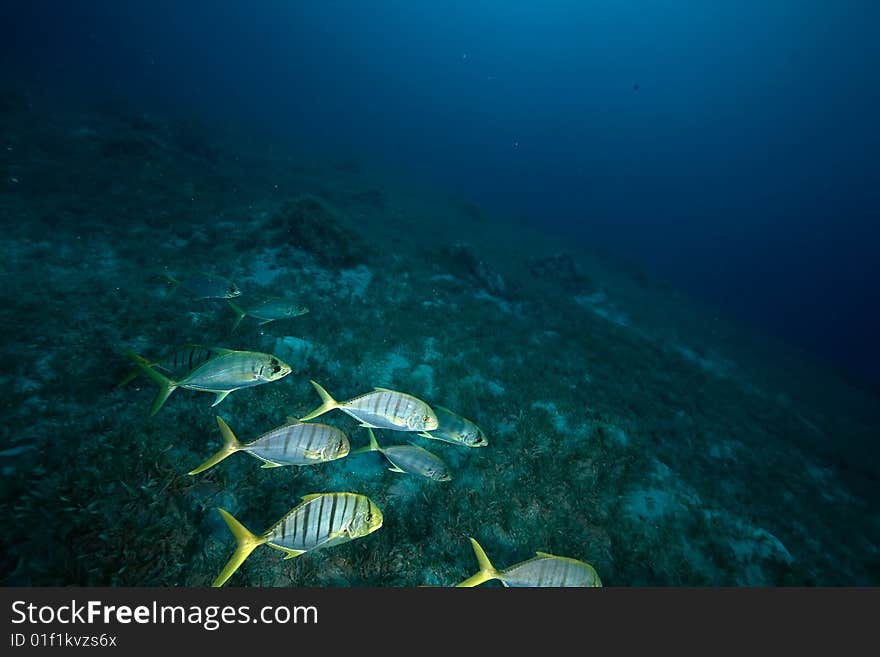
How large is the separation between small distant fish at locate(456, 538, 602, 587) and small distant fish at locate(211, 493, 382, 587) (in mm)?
1129

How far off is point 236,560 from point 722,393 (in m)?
18.0

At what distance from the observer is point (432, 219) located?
28.4m

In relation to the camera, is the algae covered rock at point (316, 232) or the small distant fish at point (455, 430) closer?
the small distant fish at point (455, 430)

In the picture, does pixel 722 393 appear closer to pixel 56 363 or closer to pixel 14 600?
pixel 14 600

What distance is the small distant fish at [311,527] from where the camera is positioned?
2750 millimetres

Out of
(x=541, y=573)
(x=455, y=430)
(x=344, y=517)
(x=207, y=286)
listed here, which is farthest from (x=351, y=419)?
(x=541, y=573)

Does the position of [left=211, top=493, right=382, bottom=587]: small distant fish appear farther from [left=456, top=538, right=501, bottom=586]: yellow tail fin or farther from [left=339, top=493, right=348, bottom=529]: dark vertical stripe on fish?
[left=456, top=538, right=501, bottom=586]: yellow tail fin

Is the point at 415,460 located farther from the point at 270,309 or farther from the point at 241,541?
the point at 270,309

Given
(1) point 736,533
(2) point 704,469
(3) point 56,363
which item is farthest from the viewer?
(2) point 704,469

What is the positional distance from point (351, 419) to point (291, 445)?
10.7ft

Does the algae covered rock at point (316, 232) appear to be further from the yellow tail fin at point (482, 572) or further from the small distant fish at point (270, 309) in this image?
the yellow tail fin at point (482, 572)

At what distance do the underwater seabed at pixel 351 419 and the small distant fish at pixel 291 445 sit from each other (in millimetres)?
1245

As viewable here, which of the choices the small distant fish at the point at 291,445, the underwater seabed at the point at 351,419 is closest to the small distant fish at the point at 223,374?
the small distant fish at the point at 291,445

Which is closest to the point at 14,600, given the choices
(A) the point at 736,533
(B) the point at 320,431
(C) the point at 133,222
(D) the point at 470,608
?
(B) the point at 320,431
